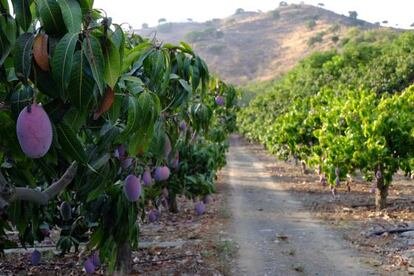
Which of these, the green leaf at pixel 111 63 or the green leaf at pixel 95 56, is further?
the green leaf at pixel 111 63

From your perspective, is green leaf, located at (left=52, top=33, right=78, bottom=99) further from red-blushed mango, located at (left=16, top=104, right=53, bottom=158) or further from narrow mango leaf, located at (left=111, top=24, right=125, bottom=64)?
narrow mango leaf, located at (left=111, top=24, right=125, bottom=64)

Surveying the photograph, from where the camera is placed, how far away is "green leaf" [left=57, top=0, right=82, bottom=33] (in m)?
1.35

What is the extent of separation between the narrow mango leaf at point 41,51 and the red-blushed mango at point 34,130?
120 millimetres

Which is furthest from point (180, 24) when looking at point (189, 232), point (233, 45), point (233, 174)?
point (189, 232)

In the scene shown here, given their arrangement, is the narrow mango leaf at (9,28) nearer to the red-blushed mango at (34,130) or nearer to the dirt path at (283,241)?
the red-blushed mango at (34,130)

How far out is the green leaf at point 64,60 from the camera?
51.4 inches

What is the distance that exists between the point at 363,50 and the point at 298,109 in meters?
14.9

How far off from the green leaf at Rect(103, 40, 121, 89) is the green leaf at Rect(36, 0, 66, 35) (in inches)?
4.9

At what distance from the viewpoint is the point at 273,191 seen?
43.1 feet

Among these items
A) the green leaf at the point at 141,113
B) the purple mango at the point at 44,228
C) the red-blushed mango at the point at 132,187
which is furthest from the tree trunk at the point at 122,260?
the green leaf at the point at 141,113

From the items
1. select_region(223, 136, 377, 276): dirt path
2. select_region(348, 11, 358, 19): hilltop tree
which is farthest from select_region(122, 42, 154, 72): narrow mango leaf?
select_region(348, 11, 358, 19): hilltop tree

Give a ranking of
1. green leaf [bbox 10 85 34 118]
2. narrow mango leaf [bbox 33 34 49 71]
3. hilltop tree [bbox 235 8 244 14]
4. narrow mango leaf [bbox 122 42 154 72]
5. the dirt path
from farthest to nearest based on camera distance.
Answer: hilltop tree [bbox 235 8 244 14]
the dirt path
narrow mango leaf [bbox 122 42 154 72]
green leaf [bbox 10 85 34 118]
narrow mango leaf [bbox 33 34 49 71]

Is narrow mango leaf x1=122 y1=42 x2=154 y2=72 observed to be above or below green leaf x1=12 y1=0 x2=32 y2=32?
below

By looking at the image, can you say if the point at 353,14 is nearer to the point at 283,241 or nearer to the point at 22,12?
the point at 283,241
